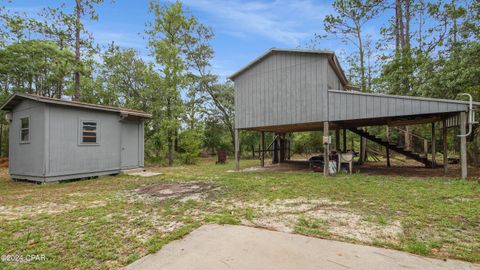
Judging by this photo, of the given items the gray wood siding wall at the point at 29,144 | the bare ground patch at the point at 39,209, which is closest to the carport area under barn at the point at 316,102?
the bare ground patch at the point at 39,209

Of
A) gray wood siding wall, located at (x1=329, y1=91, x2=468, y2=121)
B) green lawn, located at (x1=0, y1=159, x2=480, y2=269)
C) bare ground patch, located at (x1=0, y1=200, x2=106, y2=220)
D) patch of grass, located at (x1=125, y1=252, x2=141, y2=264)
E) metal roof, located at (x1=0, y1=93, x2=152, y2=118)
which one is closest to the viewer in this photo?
patch of grass, located at (x1=125, y1=252, x2=141, y2=264)

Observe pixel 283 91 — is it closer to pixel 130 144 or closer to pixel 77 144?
pixel 130 144

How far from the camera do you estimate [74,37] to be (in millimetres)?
13367

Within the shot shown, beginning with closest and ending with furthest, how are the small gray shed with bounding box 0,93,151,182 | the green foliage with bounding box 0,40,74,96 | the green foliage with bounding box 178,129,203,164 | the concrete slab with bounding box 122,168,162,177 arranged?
the small gray shed with bounding box 0,93,151,182 → the concrete slab with bounding box 122,168,162,177 → the green foliage with bounding box 0,40,74,96 → the green foliage with bounding box 178,129,203,164

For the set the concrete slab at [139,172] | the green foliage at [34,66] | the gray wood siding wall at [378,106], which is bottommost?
the concrete slab at [139,172]

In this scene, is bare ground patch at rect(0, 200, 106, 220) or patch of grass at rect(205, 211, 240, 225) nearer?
patch of grass at rect(205, 211, 240, 225)

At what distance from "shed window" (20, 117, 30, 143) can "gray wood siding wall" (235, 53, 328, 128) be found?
7.68 metres

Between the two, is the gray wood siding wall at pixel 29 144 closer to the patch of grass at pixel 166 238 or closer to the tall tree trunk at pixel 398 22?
the patch of grass at pixel 166 238

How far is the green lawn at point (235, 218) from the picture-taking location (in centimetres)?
271

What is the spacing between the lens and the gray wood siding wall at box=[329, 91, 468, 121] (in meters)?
6.82

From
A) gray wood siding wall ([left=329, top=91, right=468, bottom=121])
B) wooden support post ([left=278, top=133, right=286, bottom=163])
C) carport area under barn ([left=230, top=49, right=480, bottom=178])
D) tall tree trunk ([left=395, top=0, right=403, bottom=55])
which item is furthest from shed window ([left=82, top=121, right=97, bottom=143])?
tall tree trunk ([left=395, top=0, right=403, bottom=55])

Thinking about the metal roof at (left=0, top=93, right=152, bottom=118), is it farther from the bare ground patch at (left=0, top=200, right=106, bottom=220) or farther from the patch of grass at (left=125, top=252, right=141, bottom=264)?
the patch of grass at (left=125, top=252, right=141, bottom=264)

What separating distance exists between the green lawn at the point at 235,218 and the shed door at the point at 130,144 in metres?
4.26

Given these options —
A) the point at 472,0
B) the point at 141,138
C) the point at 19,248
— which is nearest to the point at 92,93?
the point at 141,138
